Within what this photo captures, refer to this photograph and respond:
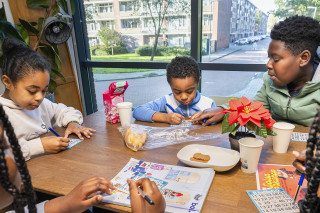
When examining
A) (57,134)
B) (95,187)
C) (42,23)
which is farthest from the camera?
(42,23)

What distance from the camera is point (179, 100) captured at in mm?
1512

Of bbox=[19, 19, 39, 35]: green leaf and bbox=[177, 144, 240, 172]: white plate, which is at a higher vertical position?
bbox=[19, 19, 39, 35]: green leaf

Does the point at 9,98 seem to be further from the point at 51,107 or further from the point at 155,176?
the point at 155,176

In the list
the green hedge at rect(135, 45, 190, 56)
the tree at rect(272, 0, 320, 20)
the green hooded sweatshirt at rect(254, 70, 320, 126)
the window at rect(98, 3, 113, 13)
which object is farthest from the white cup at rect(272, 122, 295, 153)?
the window at rect(98, 3, 113, 13)

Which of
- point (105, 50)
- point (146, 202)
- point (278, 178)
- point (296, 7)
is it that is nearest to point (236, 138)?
point (278, 178)

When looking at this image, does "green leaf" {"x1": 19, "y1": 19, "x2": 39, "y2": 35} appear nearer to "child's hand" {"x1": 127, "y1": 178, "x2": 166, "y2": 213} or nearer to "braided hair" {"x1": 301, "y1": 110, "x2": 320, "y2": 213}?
"child's hand" {"x1": 127, "y1": 178, "x2": 166, "y2": 213}

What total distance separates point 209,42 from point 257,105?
1.90m

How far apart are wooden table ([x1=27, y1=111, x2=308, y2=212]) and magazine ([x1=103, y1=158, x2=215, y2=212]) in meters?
0.02

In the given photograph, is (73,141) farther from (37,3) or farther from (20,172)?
(37,3)

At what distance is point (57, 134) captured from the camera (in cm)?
123

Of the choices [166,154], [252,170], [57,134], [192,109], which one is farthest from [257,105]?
[57,134]

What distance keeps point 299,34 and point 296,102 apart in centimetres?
38

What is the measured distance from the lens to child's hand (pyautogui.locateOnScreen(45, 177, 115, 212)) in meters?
0.70

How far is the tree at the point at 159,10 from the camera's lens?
8.53 ft
